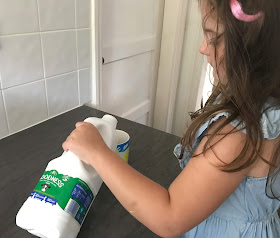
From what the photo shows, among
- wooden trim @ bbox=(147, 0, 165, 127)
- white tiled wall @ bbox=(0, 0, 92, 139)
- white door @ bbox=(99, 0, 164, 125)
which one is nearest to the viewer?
white tiled wall @ bbox=(0, 0, 92, 139)

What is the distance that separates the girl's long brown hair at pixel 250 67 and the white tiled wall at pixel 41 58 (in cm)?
54

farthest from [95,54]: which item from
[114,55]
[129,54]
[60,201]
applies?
[60,201]

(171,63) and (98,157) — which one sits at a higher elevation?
(98,157)

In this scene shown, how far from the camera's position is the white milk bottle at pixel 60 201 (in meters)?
0.50

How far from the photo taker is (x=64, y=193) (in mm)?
520

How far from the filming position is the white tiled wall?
80 cm

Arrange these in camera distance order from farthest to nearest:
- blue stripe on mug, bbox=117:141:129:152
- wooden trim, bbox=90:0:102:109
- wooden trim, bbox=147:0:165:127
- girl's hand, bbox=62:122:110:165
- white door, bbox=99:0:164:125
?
wooden trim, bbox=147:0:165:127 → white door, bbox=99:0:164:125 → wooden trim, bbox=90:0:102:109 → blue stripe on mug, bbox=117:141:129:152 → girl's hand, bbox=62:122:110:165

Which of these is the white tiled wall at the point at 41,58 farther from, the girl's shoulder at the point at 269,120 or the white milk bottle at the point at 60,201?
the girl's shoulder at the point at 269,120

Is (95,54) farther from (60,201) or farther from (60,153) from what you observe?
(60,201)

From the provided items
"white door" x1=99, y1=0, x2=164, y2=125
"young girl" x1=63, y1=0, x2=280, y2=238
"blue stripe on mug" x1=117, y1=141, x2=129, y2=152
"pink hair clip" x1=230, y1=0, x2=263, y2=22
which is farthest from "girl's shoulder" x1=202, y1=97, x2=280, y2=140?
"white door" x1=99, y1=0, x2=164, y2=125

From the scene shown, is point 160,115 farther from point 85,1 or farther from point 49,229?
point 49,229

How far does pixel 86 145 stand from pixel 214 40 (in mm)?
302

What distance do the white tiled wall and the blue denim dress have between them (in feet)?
1.80

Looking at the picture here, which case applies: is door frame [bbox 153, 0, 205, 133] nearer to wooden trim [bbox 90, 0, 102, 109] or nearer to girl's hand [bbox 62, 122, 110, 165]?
wooden trim [bbox 90, 0, 102, 109]
